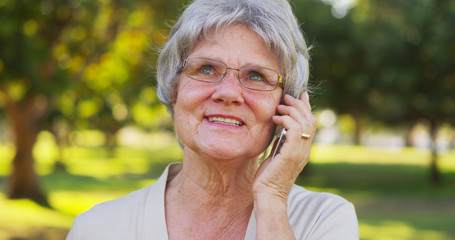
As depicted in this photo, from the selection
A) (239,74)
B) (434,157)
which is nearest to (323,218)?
(239,74)

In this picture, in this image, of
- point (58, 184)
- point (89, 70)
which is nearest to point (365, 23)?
point (89, 70)

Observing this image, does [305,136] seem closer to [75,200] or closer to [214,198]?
[214,198]

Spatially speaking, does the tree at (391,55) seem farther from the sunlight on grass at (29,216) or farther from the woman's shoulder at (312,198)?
the woman's shoulder at (312,198)

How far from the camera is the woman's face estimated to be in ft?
6.92

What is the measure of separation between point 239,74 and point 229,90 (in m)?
0.08

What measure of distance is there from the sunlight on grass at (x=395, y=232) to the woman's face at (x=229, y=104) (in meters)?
9.79

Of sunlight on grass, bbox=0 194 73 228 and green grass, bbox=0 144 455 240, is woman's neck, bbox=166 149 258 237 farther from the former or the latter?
sunlight on grass, bbox=0 194 73 228

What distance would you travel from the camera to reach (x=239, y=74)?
6.92ft

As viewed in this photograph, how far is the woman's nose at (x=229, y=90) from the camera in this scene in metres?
2.08

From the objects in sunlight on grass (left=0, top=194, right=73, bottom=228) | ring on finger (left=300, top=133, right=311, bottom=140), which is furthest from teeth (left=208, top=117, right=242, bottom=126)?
sunlight on grass (left=0, top=194, right=73, bottom=228)

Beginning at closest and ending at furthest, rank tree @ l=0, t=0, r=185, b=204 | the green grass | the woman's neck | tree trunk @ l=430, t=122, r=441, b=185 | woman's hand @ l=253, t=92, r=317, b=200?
woman's hand @ l=253, t=92, r=317, b=200 < the woman's neck < tree @ l=0, t=0, r=185, b=204 < the green grass < tree trunk @ l=430, t=122, r=441, b=185

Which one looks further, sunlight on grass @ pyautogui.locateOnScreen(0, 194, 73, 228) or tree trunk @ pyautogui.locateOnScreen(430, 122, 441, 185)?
tree trunk @ pyautogui.locateOnScreen(430, 122, 441, 185)

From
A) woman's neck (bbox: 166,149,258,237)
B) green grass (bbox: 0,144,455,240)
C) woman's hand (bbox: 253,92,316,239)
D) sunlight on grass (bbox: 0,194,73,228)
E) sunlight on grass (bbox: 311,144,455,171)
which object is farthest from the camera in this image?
sunlight on grass (bbox: 311,144,455,171)

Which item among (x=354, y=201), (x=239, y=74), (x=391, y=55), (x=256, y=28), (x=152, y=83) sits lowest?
(x=354, y=201)
